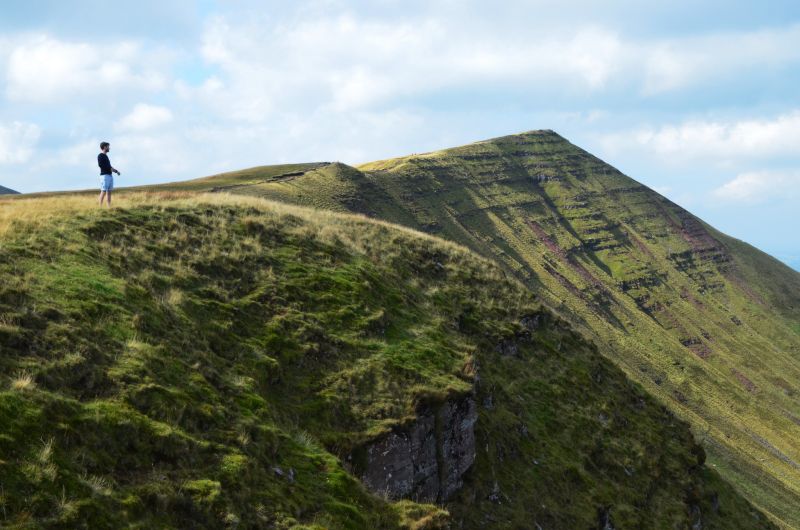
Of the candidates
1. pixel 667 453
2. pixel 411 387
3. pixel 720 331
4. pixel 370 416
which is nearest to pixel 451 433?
pixel 411 387

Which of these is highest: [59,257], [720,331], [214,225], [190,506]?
[214,225]

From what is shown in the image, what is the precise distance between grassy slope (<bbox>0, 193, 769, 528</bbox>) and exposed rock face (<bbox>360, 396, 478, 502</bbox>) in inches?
29.3

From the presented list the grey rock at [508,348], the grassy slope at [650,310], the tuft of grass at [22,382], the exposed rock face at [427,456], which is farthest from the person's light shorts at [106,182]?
the grassy slope at [650,310]

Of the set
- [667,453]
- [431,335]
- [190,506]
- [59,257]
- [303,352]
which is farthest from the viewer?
[667,453]

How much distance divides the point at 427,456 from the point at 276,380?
272 inches

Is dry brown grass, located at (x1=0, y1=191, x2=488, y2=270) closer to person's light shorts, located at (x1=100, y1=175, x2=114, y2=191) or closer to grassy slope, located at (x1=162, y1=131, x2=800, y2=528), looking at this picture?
person's light shorts, located at (x1=100, y1=175, x2=114, y2=191)

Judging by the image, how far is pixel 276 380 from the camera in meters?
21.8

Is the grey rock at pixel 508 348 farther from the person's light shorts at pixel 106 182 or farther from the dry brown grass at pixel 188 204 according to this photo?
the person's light shorts at pixel 106 182

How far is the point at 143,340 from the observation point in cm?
1844

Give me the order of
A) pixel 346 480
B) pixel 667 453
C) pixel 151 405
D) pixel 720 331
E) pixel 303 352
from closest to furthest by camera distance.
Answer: pixel 151 405
pixel 346 480
pixel 303 352
pixel 667 453
pixel 720 331

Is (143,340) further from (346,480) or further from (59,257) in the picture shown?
(346,480)

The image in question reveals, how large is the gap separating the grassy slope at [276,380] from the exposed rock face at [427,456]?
0.74 m

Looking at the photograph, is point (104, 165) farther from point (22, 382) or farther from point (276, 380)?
point (22, 382)

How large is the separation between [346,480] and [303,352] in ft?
23.1
